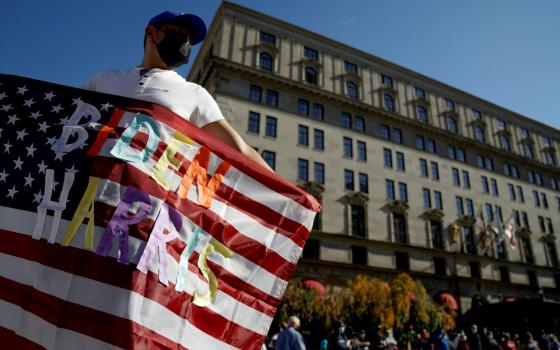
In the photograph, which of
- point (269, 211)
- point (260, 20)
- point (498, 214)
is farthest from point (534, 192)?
point (269, 211)

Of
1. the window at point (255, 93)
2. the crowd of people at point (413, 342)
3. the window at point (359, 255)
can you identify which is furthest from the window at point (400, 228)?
the window at point (255, 93)

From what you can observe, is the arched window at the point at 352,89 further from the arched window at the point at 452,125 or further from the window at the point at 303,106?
the arched window at the point at 452,125

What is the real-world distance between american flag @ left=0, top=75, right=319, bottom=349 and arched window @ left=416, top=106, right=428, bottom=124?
142 feet

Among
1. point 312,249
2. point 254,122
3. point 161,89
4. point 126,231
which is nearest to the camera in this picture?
point 126,231

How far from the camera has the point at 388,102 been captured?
40.7 meters

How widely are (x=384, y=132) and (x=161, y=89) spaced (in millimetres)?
39277

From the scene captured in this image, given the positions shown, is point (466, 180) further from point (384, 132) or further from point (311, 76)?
point (311, 76)

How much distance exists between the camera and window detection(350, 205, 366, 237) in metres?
33.5

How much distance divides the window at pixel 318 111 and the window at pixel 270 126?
4.68 metres

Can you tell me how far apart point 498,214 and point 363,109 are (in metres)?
20.6

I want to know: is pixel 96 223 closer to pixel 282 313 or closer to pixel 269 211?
pixel 269 211

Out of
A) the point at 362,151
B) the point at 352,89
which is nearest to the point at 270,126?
the point at 362,151

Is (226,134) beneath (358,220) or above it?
beneath

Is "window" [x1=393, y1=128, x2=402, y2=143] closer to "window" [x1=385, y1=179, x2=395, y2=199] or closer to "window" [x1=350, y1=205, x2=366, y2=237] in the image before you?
"window" [x1=385, y1=179, x2=395, y2=199]
